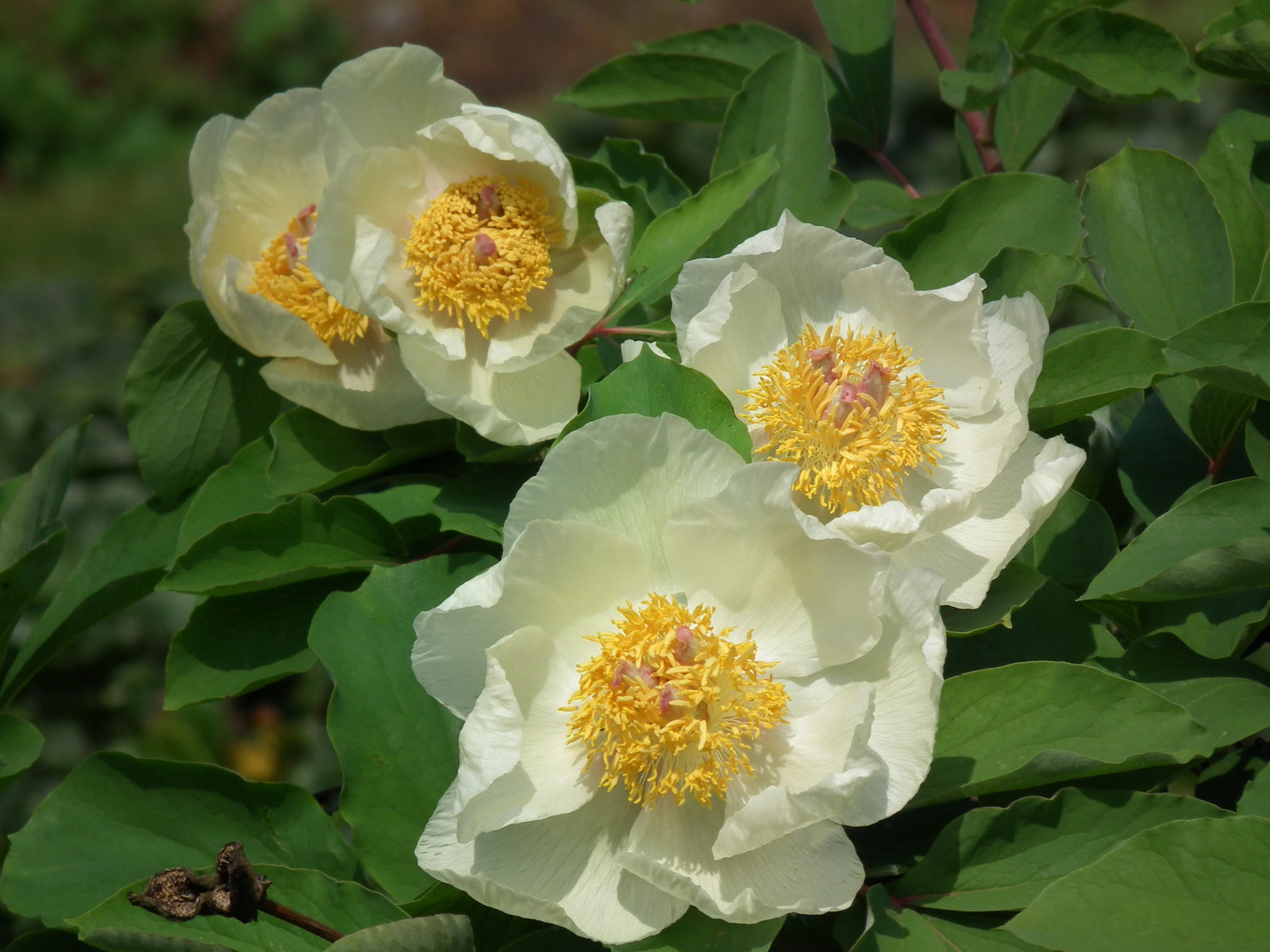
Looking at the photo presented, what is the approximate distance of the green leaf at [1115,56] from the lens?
4.50 ft

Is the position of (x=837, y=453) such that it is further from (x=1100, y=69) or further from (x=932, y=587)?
(x=1100, y=69)

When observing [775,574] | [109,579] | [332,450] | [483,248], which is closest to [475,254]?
[483,248]

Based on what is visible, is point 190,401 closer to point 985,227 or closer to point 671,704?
point 671,704

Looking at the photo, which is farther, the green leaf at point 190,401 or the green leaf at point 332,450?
the green leaf at point 190,401

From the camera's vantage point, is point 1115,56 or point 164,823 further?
point 1115,56

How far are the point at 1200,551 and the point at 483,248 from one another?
2.61 ft

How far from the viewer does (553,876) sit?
106 cm

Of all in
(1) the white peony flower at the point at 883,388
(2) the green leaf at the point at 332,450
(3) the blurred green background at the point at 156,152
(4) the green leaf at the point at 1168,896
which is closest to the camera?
(4) the green leaf at the point at 1168,896

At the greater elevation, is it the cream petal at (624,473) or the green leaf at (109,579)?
the cream petal at (624,473)

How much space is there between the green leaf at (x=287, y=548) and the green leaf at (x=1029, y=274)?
70 centimetres

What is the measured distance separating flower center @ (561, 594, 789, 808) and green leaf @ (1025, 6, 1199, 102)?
0.81 metres

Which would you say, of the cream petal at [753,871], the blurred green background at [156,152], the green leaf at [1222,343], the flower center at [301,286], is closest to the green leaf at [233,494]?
the flower center at [301,286]

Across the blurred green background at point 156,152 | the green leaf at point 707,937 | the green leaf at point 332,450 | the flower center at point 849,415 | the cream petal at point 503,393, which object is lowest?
the blurred green background at point 156,152

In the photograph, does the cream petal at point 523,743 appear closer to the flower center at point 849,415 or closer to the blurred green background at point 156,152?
the flower center at point 849,415
